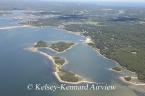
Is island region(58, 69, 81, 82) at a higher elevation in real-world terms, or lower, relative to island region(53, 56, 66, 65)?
higher

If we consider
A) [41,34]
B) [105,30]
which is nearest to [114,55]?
[41,34]

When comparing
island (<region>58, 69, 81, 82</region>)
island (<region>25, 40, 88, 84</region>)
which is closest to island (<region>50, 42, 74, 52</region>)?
island (<region>25, 40, 88, 84</region>)

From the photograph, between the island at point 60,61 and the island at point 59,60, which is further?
the island at point 59,60

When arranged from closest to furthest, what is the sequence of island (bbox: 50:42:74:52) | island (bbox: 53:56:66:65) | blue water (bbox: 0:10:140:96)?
1. blue water (bbox: 0:10:140:96)
2. island (bbox: 53:56:66:65)
3. island (bbox: 50:42:74:52)

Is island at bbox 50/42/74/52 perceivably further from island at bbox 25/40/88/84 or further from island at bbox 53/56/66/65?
island at bbox 53/56/66/65

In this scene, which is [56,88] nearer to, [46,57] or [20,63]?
[20,63]

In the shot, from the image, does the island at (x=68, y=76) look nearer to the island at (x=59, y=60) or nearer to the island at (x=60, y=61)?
the island at (x=60, y=61)

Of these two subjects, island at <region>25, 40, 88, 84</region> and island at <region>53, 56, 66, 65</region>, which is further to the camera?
island at <region>53, 56, 66, 65</region>

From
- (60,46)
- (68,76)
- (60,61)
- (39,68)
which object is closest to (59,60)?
(60,61)

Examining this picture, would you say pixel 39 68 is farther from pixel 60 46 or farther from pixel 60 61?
pixel 60 46

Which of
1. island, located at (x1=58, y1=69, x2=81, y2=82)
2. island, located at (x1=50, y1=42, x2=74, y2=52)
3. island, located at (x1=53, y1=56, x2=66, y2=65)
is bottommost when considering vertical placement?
island, located at (x1=50, y1=42, x2=74, y2=52)

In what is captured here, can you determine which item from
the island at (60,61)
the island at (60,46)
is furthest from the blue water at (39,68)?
the island at (60,46)
